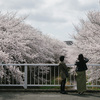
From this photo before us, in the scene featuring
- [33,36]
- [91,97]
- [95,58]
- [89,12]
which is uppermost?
[89,12]

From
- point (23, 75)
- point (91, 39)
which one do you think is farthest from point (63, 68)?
point (91, 39)

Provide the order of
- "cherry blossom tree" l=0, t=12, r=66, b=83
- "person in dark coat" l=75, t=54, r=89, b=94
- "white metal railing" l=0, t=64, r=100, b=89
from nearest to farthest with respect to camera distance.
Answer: "person in dark coat" l=75, t=54, r=89, b=94 < "white metal railing" l=0, t=64, r=100, b=89 < "cherry blossom tree" l=0, t=12, r=66, b=83

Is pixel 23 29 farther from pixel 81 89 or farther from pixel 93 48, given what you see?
pixel 81 89

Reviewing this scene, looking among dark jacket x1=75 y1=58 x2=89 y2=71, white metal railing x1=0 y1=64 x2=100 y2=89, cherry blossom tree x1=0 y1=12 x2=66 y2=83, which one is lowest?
white metal railing x1=0 y1=64 x2=100 y2=89

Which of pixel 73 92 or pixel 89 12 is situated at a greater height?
pixel 89 12

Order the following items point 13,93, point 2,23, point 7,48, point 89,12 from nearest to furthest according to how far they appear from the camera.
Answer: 1. point 13,93
2. point 7,48
3. point 2,23
4. point 89,12

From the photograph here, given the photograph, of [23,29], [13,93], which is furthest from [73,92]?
[23,29]

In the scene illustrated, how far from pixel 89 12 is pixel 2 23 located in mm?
6049

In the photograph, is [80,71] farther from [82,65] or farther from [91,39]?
[91,39]

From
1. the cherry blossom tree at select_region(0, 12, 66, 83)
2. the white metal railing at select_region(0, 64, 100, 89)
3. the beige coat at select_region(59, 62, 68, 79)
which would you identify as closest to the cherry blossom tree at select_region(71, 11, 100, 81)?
the white metal railing at select_region(0, 64, 100, 89)

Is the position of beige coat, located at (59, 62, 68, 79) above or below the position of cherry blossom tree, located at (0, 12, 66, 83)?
below

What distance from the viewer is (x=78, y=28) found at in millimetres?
17438

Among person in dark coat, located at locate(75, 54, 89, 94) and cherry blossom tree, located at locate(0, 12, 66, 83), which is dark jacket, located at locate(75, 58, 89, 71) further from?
cherry blossom tree, located at locate(0, 12, 66, 83)

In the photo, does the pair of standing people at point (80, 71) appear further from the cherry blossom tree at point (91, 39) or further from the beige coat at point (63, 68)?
the cherry blossom tree at point (91, 39)
